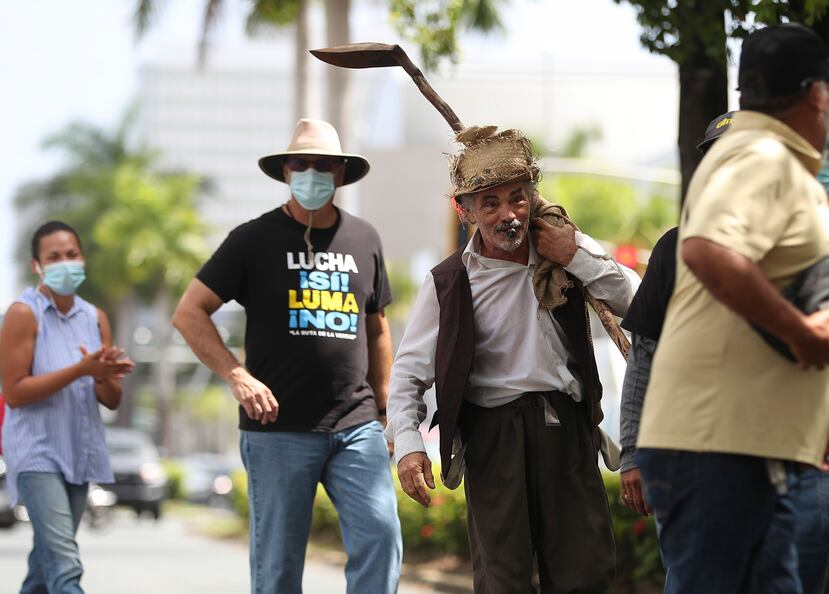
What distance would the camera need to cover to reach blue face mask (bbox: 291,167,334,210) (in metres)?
6.94

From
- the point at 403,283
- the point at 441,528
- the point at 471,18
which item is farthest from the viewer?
the point at 403,283

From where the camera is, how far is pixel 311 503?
6652 millimetres

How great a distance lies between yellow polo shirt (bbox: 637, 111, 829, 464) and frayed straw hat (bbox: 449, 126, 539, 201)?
1.78m

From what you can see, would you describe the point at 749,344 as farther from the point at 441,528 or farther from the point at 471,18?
the point at 471,18

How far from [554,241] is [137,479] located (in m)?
27.8

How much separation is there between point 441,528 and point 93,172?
1932 inches

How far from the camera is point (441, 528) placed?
14.0m

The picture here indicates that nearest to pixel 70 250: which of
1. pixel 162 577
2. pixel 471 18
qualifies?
pixel 162 577

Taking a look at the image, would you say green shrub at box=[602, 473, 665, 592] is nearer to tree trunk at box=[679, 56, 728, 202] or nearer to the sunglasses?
tree trunk at box=[679, 56, 728, 202]

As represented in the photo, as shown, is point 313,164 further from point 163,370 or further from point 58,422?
point 163,370

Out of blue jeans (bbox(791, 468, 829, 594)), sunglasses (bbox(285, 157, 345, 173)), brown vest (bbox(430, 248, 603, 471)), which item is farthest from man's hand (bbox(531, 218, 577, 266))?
blue jeans (bbox(791, 468, 829, 594))

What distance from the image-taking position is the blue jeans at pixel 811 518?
→ 3.84 m

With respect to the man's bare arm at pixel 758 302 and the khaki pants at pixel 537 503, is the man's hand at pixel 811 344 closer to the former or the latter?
the man's bare arm at pixel 758 302

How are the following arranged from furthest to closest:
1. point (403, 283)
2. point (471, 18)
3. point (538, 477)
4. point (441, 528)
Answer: point (403, 283)
point (471, 18)
point (441, 528)
point (538, 477)
